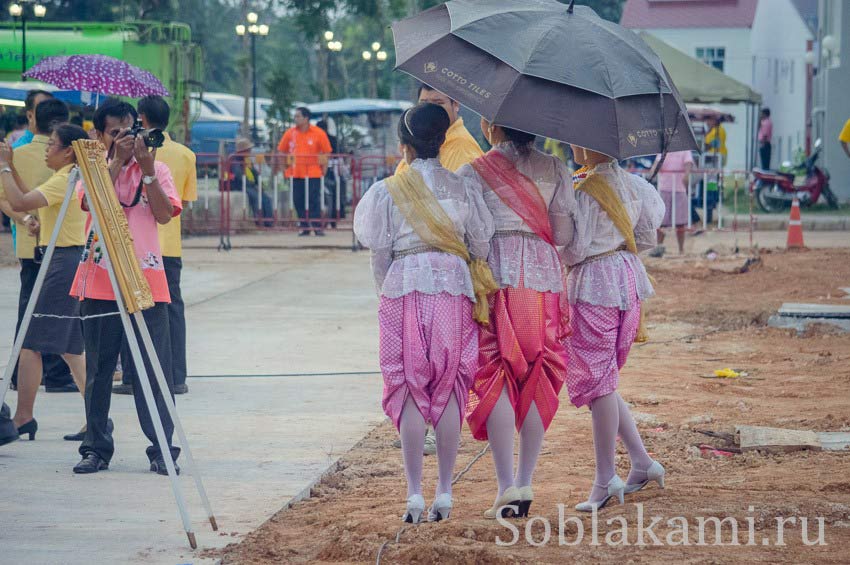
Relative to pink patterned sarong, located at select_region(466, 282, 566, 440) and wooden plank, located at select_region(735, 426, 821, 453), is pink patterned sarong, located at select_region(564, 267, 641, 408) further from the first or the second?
wooden plank, located at select_region(735, 426, 821, 453)

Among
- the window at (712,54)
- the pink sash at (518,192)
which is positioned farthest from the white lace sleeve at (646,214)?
the window at (712,54)

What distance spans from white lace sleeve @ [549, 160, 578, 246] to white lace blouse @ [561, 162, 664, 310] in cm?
4

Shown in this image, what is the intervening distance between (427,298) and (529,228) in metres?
0.54

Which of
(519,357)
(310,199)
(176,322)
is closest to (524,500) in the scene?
(519,357)

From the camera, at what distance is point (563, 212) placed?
17.3 feet

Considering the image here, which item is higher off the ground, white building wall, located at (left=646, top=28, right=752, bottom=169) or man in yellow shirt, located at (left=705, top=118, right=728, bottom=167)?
white building wall, located at (left=646, top=28, right=752, bottom=169)

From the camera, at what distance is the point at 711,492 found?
5469mm

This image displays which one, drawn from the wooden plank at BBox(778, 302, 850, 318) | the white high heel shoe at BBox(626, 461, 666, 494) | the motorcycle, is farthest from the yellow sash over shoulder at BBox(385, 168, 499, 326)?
the motorcycle

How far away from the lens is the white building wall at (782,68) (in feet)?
126

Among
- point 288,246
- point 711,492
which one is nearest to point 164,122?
point 711,492

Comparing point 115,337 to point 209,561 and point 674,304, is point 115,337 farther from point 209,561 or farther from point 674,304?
point 674,304

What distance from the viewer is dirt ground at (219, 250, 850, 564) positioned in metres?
4.67

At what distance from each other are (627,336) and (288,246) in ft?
44.7

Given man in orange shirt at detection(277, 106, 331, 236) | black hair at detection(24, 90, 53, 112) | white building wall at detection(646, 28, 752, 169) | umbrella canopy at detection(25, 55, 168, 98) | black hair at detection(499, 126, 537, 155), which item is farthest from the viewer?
white building wall at detection(646, 28, 752, 169)
